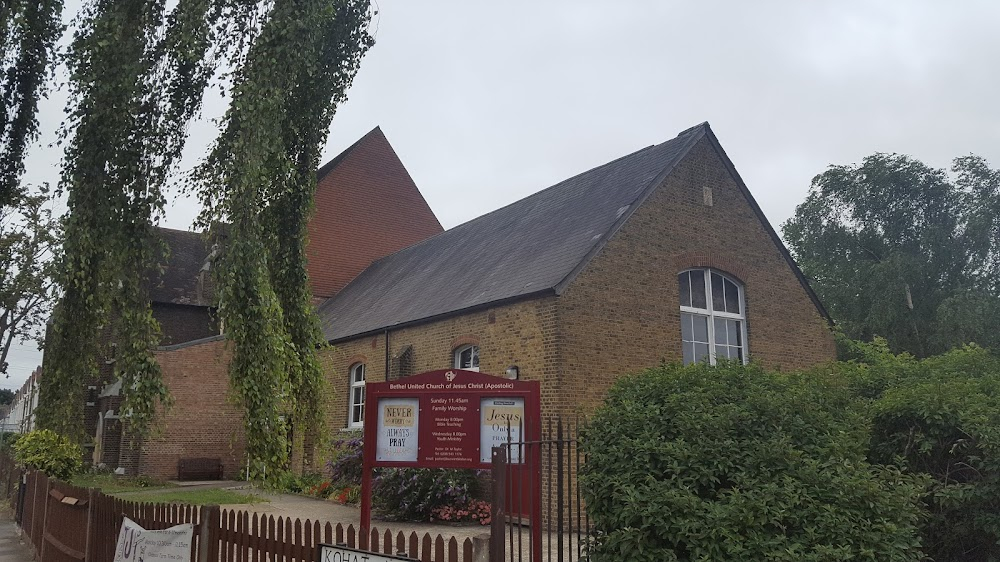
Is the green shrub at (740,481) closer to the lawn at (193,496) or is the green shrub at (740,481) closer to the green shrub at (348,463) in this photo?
the green shrub at (348,463)

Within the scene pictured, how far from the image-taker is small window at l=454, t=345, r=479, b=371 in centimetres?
1543

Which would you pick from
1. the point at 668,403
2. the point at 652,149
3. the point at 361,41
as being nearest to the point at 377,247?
the point at 652,149

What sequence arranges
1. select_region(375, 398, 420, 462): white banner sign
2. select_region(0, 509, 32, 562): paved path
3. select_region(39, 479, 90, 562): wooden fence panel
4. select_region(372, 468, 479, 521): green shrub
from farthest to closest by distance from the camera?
select_region(372, 468, 479, 521): green shrub < select_region(0, 509, 32, 562): paved path < select_region(375, 398, 420, 462): white banner sign < select_region(39, 479, 90, 562): wooden fence panel

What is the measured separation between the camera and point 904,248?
3388cm

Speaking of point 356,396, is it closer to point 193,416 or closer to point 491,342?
point 193,416

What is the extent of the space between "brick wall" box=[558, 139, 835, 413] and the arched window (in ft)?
0.94

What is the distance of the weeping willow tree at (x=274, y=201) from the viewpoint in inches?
239

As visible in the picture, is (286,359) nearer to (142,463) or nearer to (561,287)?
(561,287)

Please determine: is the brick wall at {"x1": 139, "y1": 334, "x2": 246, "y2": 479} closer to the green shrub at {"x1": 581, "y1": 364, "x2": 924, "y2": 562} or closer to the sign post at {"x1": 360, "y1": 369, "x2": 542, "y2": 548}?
the sign post at {"x1": 360, "y1": 369, "x2": 542, "y2": 548}

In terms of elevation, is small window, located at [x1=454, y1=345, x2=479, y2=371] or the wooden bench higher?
small window, located at [x1=454, y1=345, x2=479, y2=371]

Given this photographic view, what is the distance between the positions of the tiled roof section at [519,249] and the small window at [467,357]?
861mm

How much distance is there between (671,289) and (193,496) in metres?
11.7

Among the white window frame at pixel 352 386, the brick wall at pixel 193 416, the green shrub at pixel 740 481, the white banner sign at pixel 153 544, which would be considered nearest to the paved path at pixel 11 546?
the white banner sign at pixel 153 544

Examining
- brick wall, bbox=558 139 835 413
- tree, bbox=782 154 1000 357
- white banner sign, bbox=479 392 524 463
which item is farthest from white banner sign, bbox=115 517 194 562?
tree, bbox=782 154 1000 357
